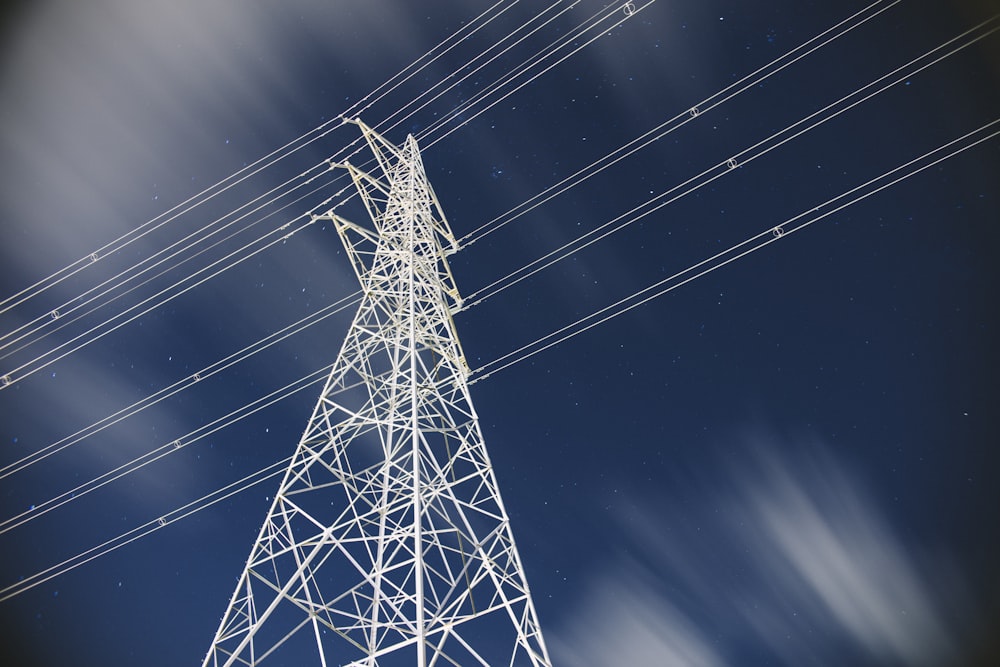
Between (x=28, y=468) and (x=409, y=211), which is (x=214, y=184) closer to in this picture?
(x=409, y=211)

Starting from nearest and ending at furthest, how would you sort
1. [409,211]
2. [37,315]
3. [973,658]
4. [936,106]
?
[409,211]
[936,106]
[973,658]
[37,315]

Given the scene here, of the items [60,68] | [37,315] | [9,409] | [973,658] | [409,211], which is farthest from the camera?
[9,409]

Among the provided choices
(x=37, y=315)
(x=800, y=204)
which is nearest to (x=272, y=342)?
(x=37, y=315)

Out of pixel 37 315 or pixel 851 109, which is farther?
pixel 37 315

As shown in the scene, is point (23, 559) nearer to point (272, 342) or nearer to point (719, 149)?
point (272, 342)

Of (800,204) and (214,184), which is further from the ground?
(214,184)

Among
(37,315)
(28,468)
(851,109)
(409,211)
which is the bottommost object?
(851,109)

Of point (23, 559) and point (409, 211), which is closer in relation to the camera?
point (409, 211)

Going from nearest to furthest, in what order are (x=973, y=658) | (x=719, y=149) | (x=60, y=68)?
(x=973, y=658)
(x=719, y=149)
(x=60, y=68)

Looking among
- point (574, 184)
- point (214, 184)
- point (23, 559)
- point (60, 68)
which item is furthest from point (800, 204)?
point (23, 559)
